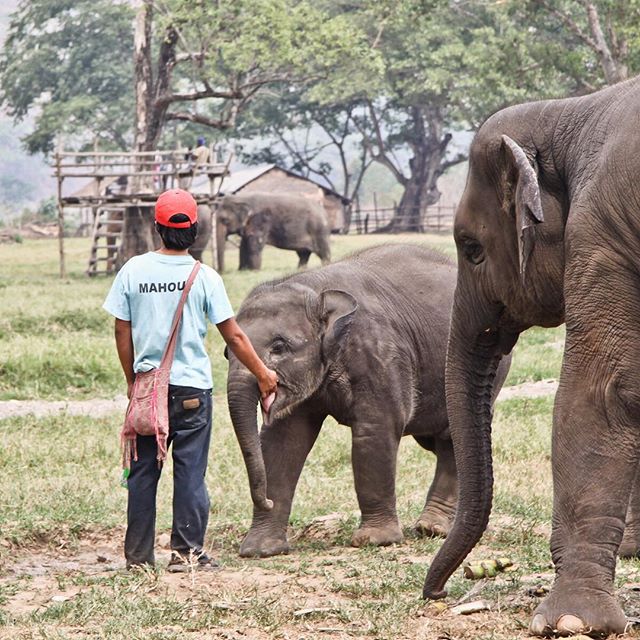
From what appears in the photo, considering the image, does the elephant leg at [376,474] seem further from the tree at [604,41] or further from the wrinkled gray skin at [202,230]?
the wrinkled gray skin at [202,230]

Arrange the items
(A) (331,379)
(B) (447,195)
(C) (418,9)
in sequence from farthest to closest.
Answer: (B) (447,195) → (C) (418,9) → (A) (331,379)

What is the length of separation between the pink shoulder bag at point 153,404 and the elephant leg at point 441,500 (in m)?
1.92

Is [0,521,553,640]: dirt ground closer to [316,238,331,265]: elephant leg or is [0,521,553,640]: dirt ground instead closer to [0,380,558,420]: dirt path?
[0,380,558,420]: dirt path

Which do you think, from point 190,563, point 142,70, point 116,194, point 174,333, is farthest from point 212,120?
point 190,563

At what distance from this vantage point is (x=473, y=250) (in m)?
5.40

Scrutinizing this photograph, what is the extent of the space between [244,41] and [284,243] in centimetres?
533

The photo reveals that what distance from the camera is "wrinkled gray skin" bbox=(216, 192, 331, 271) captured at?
32.0m

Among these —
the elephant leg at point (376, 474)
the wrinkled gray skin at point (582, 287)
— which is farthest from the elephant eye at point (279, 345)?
the wrinkled gray skin at point (582, 287)

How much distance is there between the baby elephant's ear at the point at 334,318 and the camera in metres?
7.68

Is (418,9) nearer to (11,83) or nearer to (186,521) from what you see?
(186,521)

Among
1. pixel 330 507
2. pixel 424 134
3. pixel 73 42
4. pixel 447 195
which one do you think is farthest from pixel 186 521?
pixel 447 195

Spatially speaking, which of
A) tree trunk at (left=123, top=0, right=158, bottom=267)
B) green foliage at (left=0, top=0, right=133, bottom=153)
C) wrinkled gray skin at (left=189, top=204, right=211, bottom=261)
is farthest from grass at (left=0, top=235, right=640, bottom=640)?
green foliage at (left=0, top=0, right=133, bottom=153)

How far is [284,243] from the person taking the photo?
108ft

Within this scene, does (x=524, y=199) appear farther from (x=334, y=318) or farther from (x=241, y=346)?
(x=334, y=318)
